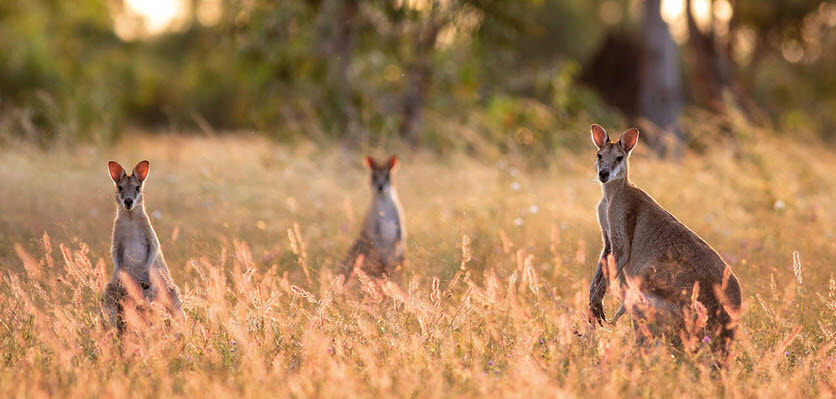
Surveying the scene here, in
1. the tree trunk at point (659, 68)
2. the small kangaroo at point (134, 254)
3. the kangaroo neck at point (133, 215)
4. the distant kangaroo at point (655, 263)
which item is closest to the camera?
the distant kangaroo at point (655, 263)

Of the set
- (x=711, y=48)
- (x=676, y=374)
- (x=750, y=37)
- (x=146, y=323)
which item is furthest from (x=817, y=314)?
(x=750, y=37)

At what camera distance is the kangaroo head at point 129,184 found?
576cm

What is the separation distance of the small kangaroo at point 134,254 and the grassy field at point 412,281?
14cm

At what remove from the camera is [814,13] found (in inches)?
1184

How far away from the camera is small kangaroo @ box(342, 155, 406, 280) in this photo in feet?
25.0

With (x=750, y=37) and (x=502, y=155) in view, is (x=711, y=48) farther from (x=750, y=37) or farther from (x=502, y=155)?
(x=750, y=37)

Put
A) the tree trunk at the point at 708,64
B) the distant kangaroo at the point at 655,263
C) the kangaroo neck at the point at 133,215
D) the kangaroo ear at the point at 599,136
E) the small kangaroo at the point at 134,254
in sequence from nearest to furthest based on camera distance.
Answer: the distant kangaroo at the point at 655,263
the small kangaroo at the point at 134,254
the kangaroo neck at the point at 133,215
the kangaroo ear at the point at 599,136
the tree trunk at the point at 708,64

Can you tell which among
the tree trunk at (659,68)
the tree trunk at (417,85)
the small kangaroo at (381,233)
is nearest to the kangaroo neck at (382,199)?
the small kangaroo at (381,233)

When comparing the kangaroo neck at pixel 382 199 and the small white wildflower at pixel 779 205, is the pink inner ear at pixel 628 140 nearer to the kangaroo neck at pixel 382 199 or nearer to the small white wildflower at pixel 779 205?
the kangaroo neck at pixel 382 199

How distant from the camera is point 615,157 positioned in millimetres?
5777

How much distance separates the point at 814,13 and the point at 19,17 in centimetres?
2342

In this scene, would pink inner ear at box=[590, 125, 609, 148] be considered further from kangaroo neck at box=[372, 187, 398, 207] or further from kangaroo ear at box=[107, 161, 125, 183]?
kangaroo ear at box=[107, 161, 125, 183]

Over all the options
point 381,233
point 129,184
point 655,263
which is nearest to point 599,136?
point 655,263

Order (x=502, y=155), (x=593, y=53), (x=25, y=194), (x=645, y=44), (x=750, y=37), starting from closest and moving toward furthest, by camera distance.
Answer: (x=25, y=194), (x=502, y=155), (x=645, y=44), (x=593, y=53), (x=750, y=37)
